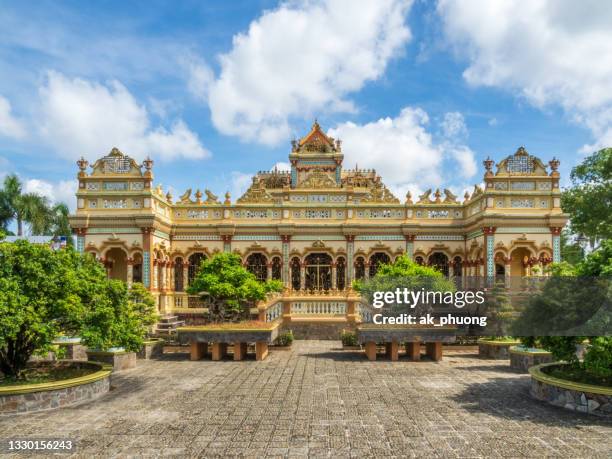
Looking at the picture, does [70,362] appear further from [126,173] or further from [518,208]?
[518,208]

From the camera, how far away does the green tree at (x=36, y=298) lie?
955cm

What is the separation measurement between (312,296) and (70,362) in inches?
399

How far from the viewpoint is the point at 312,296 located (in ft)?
67.8


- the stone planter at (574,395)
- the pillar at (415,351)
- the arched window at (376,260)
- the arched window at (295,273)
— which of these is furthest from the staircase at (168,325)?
the stone planter at (574,395)

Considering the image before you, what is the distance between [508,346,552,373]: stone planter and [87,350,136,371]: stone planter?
11170 mm

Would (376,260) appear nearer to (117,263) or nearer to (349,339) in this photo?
(349,339)

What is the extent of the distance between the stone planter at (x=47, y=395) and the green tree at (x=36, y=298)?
86cm

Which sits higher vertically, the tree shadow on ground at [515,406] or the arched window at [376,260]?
the arched window at [376,260]

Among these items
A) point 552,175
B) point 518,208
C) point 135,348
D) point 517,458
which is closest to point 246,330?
point 135,348

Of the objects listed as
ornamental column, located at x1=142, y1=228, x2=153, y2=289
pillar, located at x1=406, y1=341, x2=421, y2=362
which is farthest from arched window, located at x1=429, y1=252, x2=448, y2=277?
ornamental column, located at x1=142, y1=228, x2=153, y2=289

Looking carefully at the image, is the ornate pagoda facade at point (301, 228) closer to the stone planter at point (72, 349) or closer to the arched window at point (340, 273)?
the arched window at point (340, 273)

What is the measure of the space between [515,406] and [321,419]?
13.2 feet

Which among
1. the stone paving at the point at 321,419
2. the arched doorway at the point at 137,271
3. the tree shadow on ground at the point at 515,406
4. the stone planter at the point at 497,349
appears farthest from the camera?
the arched doorway at the point at 137,271

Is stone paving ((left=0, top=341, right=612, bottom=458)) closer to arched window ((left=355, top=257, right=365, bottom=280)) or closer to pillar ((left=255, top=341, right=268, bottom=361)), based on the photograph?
pillar ((left=255, top=341, right=268, bottom=361))
